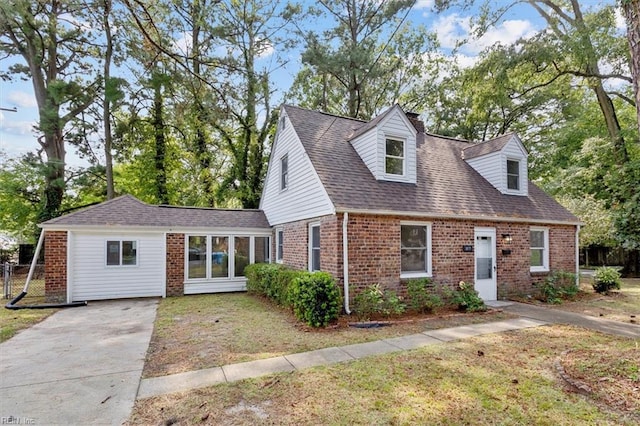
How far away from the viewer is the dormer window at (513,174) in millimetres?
11875

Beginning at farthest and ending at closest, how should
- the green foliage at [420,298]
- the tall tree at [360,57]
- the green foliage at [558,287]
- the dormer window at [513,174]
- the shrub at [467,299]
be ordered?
the tall tree at [360,57]
the dormer window at [513,174]
the green foliage at [558,287]
the shrub at [467,299]
the green foliage at [420,298]

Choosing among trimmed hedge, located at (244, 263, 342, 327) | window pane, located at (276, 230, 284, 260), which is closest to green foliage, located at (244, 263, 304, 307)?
trimmed hedge, located at (244, 263, 342, 327)

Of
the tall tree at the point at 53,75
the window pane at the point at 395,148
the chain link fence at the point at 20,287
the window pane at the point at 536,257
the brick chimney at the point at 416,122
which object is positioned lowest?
the chain link fence at the point at 20,287

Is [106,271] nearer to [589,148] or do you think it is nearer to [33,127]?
[33,127]

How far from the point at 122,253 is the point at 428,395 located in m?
10.9

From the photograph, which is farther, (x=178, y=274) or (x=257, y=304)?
(x=178, y=274)

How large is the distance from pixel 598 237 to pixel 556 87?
28.6ft

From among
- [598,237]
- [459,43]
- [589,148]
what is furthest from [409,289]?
[589,148]

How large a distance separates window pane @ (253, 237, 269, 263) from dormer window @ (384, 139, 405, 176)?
6.03m

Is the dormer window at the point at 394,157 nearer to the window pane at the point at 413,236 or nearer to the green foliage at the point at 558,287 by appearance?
the window pane at the point at 413,236

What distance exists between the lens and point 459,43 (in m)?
15.0

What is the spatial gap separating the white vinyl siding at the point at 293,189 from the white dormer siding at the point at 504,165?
6.85 m

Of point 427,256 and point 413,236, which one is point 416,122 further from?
point 427,256

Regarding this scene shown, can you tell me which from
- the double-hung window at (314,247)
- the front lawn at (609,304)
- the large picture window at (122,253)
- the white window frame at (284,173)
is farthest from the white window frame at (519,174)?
the large picture window at (122,253)
